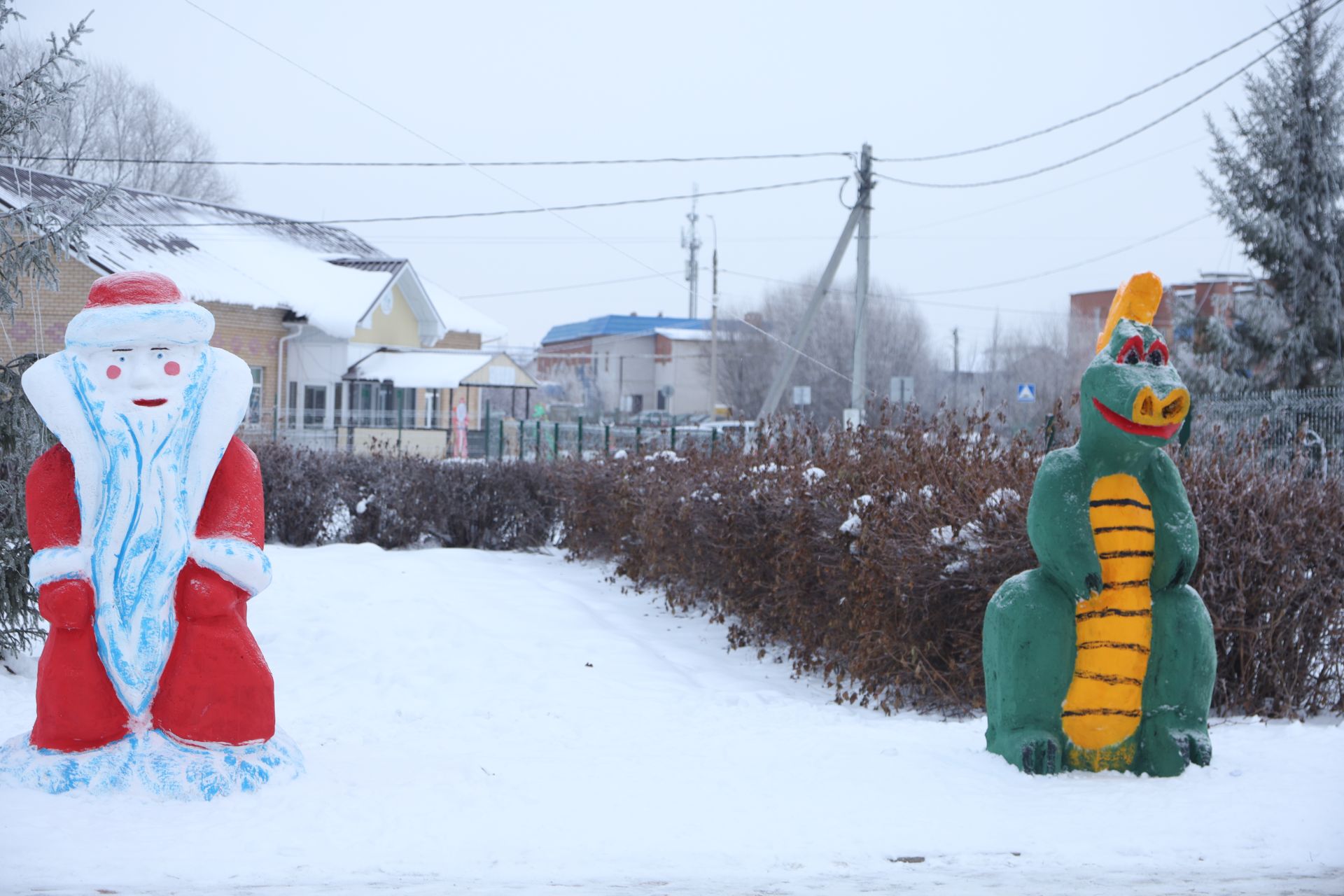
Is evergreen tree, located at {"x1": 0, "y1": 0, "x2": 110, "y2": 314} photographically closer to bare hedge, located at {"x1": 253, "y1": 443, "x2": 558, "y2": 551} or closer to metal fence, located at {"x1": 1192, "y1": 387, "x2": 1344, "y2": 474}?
bare hedge, located at {"x1": 253, "y1": 443, "x2": 558, "y2": 551}

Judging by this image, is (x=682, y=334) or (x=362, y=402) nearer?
(x=362, y=402)

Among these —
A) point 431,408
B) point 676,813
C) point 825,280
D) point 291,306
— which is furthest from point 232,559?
point 431,408

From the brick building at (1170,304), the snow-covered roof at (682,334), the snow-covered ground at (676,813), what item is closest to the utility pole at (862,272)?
the brick building at (1170,304)

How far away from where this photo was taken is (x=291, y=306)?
25.4 m

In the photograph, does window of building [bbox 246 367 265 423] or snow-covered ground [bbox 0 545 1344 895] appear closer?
snow-covered ground [bbox 0 545 1344 895]

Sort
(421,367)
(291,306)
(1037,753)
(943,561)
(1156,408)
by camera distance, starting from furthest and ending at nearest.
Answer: (421,367) → (291,306) → (943,561) → (1037,753) → (1156,408)

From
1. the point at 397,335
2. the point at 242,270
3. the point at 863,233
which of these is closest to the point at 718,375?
the point at 397,335

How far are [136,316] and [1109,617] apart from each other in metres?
3.95

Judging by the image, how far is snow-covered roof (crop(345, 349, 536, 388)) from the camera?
27.7 metres

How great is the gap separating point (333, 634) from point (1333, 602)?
19.3ft

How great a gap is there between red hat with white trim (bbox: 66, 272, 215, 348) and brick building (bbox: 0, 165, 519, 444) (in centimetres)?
1714

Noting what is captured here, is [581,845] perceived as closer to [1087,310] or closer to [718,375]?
[718,375]

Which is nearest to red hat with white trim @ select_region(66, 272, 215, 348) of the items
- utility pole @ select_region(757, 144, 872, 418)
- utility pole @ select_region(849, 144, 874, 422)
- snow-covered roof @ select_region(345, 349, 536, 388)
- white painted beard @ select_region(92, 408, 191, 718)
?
white painted beard @ select_region(92, 408, 191, 718)

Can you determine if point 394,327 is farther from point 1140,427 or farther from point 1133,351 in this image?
point 1140,427
